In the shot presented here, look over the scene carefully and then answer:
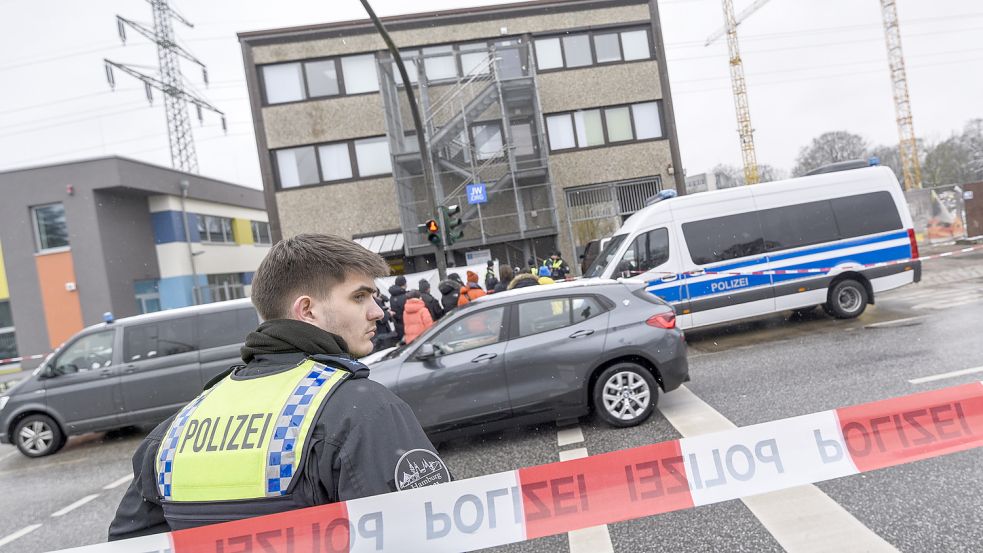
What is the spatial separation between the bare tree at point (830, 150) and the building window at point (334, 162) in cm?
3944

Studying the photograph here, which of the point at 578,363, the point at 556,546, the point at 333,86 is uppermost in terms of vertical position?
the point at 333,86

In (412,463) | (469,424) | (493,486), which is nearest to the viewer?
(412,463)

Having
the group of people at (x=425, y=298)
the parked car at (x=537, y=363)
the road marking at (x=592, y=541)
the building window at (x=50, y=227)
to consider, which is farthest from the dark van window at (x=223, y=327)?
the building window at (x=50, y=227)

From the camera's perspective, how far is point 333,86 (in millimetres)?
21188

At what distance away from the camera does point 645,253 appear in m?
9.85

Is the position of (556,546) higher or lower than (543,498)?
lower

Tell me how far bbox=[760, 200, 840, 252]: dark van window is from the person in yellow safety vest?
965 centimetres

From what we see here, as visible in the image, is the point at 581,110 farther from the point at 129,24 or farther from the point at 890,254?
the point at 129,24

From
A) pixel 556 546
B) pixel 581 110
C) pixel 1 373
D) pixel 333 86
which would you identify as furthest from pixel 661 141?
pixel 1 373

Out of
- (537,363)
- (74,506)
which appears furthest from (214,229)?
(537,363)

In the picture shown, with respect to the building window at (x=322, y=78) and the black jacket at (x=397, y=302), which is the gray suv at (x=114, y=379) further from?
the building window at (x=322, y=78)

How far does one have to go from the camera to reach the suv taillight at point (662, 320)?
575 centimetres

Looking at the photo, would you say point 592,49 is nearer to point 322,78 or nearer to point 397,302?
point 322,78

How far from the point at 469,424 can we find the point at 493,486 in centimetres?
367
